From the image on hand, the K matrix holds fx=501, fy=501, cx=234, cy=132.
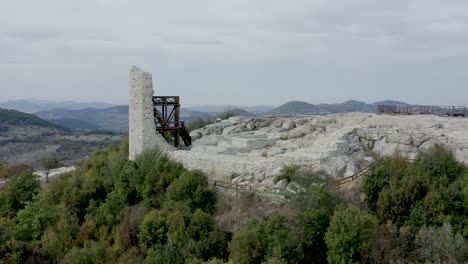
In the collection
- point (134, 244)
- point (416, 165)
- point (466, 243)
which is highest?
point (416, 165)

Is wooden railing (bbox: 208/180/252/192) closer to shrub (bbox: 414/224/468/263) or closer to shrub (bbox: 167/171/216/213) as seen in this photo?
shrub (bbox: 167/171/216/213)

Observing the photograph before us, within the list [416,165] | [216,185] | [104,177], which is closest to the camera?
[416,165]

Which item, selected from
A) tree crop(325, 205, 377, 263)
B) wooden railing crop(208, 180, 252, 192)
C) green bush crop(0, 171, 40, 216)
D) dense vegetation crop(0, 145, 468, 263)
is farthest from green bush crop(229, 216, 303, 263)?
green bush crop(0, 171, 40, 216)

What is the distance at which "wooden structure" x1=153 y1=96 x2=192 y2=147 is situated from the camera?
99.9 ft

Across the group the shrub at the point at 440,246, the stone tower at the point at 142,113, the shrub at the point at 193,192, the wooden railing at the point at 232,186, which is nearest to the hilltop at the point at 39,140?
the stone tower at the point at 142,113

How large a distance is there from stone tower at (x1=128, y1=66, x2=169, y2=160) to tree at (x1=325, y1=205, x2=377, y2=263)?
554 inches

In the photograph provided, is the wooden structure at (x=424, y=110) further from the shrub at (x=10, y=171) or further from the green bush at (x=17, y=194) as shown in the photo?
the shrub at (x=10, y=171)

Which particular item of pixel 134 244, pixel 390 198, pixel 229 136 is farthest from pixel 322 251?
pixel 229 136

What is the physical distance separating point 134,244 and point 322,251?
27.9 ft

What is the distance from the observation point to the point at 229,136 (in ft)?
105

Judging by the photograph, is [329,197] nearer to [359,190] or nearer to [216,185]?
[359,190]

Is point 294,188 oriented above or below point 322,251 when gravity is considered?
above

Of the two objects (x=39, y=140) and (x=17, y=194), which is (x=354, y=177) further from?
(x=39, y=140)

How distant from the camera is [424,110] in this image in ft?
116
